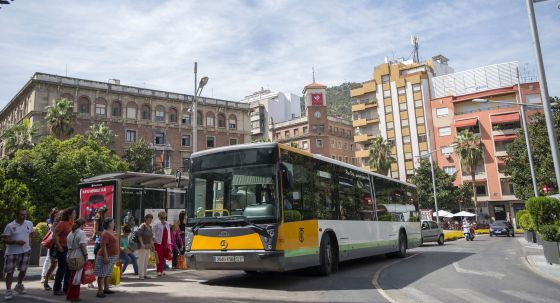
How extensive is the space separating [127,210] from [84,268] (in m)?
11.3

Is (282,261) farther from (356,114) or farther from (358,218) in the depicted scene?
(356,114)

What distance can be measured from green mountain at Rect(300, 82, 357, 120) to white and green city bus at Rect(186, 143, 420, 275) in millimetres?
111928

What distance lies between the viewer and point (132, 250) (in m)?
11.8

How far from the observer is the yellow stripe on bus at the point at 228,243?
896 cm

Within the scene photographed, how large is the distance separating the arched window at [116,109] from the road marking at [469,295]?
53.7 m

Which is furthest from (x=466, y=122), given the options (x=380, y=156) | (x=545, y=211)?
(x=545, y=211)

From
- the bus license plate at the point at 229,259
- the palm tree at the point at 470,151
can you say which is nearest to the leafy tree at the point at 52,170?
the bus license plate at the point at 229,259

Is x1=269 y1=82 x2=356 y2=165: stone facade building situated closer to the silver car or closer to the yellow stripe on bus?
the silver car

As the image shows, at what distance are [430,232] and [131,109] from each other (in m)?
43.9

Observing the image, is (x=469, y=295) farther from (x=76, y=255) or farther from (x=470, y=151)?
(x=470, y=151)

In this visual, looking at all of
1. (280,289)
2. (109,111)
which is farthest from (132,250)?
(109,111)

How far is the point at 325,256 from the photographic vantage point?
35.4 ft

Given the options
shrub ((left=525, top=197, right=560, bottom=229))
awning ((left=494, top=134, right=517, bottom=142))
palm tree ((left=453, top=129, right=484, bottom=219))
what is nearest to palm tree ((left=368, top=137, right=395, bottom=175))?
palm tree ((left=453, top=129, right=484, bottom=219))

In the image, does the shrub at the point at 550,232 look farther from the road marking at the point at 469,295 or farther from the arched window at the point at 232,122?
the arched window at the point at 232,122
